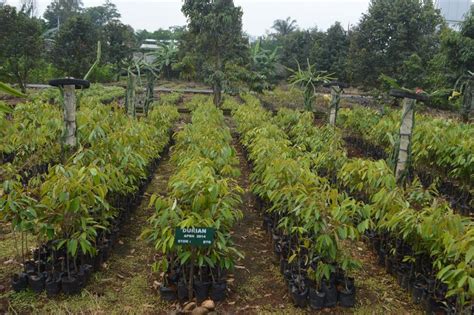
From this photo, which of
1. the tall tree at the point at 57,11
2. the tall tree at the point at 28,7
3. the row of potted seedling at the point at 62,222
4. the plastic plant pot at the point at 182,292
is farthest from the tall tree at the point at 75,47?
the tall tree at the point at 57,11

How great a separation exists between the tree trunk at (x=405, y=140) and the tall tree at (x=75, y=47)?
668 inches

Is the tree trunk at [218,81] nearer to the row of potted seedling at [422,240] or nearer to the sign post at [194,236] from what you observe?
the row of potted seedling at [422,240]

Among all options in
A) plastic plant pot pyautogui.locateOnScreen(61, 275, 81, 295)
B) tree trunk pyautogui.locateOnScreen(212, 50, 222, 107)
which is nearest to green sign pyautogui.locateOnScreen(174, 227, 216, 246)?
plastic plant pot pyautogui.locateOnScreen(61, 275, 81, 295)

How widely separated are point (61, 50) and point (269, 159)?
17548 mm

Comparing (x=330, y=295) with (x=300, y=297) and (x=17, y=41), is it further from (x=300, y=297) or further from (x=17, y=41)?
(x=17, y=41)

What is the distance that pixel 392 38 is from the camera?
16578 mm

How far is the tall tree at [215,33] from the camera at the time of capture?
48.8 ft

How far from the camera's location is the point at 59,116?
6.09 meters

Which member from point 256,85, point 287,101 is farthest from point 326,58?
point 256,85

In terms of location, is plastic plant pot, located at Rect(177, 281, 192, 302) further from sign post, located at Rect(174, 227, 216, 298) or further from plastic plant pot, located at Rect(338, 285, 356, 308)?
plastic plant pot, located at Rect(338, 285, 356, 308)

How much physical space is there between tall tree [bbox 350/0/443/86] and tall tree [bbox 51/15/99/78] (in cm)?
1194

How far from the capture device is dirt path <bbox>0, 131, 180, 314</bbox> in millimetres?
2943

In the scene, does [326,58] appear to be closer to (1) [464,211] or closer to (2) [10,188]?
(1) [464,211]

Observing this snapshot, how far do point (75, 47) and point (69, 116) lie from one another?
52.0 ft
